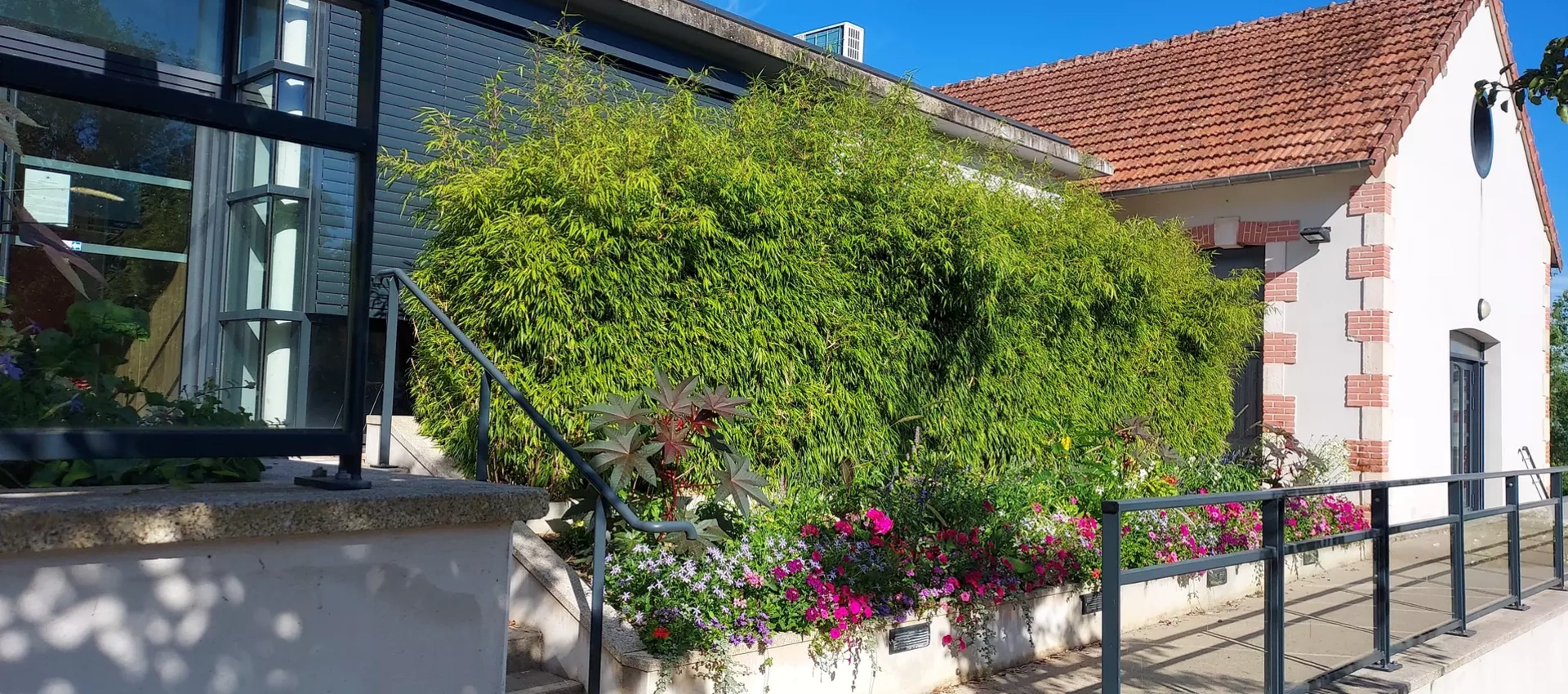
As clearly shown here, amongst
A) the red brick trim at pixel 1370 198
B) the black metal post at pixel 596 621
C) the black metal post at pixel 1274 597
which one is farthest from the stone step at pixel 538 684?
the red brick trim at pixel 1370 198

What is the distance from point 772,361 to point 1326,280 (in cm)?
723

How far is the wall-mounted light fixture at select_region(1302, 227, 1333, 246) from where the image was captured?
10656 mm

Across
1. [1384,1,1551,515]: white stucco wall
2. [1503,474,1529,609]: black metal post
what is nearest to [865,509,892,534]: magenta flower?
[1503,474,1529,609]: black metal post

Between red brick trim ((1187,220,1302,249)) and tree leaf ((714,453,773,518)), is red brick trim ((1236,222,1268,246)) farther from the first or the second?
tree leaf ((714,453,773,518))

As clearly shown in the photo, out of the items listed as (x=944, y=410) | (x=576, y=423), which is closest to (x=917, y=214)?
(x=944, y=410)

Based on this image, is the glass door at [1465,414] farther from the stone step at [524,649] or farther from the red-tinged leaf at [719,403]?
the stone step at [524,649]

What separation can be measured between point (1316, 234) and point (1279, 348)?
1.17 metres

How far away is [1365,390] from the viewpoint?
415 inches

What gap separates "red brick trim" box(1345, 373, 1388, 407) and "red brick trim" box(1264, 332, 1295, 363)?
1.85 feet

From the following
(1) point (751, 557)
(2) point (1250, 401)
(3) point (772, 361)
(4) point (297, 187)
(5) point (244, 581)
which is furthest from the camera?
(2) point (1250, 401)

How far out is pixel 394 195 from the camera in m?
6.61

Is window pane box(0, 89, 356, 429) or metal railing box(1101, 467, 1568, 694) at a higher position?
window pane box(0, 89, 356, 429)

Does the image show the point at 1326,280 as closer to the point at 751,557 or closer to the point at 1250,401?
the point at 1250,401

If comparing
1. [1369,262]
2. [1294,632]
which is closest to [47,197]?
[1294,632]
